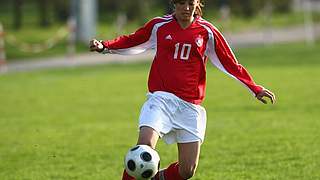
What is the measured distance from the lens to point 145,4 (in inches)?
1928

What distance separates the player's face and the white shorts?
2.22ft

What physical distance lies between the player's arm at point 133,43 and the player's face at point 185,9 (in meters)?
0.32

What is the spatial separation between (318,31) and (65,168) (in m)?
35.6

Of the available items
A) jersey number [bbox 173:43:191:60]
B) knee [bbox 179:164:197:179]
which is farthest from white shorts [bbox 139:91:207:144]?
jersey number [bbox 173:43:191:60]

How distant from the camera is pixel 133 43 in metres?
7.40

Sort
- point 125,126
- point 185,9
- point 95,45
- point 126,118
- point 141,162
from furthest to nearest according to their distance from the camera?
point 126,118, point 125,126, point 95,45, point 185,9, point 141,162

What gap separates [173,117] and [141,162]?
0.69m

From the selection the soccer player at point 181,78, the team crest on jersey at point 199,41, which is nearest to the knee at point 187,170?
the soccer player at point 181,78

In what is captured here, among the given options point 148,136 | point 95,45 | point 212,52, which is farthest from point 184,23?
point 148,136

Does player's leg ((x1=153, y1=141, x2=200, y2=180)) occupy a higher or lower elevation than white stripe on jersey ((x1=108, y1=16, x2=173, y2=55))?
lower

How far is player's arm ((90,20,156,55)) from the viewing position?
7.30m

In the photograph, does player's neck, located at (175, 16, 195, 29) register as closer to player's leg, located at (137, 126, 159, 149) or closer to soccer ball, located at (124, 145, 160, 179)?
player's leg, located at (137, 126, 159, 149)

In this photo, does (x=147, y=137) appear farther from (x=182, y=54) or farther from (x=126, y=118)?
(x=126, y=118)

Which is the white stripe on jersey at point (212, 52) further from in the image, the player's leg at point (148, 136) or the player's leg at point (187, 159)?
the player's leg at point (148, 136)
